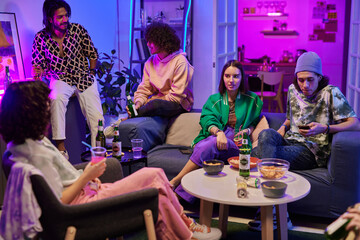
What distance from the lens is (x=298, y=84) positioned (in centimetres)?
352

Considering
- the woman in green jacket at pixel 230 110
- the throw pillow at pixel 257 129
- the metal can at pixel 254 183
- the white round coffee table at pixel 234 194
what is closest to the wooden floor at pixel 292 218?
the woman in green jacket at pixel 230 110

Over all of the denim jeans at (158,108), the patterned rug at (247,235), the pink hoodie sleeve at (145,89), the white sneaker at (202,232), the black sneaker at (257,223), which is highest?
the pink hoodie sleeve at (145,89)

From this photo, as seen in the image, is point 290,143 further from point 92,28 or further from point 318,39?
point 318,39

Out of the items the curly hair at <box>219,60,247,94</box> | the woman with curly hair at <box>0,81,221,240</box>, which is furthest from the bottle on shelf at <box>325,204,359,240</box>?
the curly hair at <box>219,60,247,94</box>

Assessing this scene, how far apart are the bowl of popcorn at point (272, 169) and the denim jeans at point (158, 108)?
1368 millimetres

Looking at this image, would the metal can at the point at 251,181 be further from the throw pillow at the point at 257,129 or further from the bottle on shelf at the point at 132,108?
the bottle on shelf at the point at 132,108

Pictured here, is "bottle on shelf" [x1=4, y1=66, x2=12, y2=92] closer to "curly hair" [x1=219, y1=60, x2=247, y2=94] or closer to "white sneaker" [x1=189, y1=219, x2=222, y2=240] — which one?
"curly hair" [x1=219, y1=60, x2=247, y2=94]

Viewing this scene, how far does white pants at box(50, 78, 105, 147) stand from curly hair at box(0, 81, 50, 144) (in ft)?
6.53

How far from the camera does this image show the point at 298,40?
9523 millimetres

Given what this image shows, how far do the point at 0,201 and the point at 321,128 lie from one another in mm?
2543

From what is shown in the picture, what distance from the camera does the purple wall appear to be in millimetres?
9258

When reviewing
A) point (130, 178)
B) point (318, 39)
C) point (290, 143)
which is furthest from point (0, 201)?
point (318, 39)

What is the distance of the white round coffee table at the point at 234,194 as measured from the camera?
8.04 ft

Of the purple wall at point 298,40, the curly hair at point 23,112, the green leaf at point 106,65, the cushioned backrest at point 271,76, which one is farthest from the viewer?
the purple wall at point 298,40
